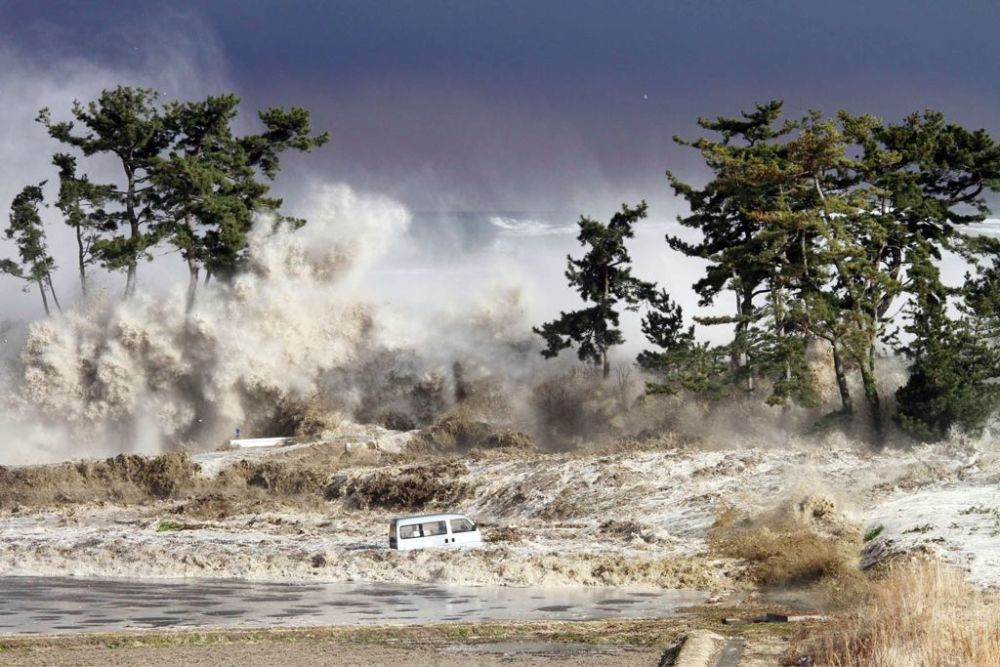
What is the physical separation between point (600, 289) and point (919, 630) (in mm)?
33291

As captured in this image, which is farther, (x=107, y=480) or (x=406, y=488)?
(x=107, y=480)

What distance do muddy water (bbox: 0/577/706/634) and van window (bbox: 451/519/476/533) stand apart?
326cm

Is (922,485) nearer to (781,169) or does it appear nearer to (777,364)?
(777,364)

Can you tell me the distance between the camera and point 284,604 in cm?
2319

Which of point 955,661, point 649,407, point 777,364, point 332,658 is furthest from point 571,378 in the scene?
point 955,661

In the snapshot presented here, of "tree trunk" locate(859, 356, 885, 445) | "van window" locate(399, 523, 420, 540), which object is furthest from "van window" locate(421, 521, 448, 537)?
"tree trunk" locate(859, 356, 885, 445)

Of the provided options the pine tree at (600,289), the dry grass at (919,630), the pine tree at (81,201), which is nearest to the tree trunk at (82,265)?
the pine tree at (81,201)

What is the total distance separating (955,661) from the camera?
13.4 m

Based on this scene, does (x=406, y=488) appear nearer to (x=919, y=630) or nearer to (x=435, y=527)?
(x=435, y=527)

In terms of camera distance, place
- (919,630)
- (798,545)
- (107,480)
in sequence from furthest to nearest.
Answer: (107,480) → (798,545) → (919,630)

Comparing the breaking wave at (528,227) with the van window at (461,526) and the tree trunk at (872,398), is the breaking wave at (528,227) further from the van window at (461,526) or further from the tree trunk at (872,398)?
the van window at (461,526)

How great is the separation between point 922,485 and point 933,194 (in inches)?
625

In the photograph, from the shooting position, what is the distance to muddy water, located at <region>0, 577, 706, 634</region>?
21016mm

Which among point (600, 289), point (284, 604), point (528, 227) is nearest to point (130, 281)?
point (600, 289)
